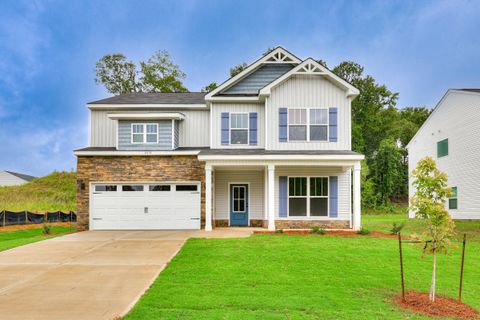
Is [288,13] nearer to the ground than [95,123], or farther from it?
farther from it

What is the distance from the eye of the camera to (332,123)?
55.4 ft

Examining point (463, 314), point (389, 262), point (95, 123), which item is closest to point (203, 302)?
point (463, 314)

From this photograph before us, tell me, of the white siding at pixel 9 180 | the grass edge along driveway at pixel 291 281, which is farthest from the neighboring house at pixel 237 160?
the white siding at pixel 9 180

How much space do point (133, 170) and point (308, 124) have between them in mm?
8035

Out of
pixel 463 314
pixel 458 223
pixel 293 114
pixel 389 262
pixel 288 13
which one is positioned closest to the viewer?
pixel 463 314

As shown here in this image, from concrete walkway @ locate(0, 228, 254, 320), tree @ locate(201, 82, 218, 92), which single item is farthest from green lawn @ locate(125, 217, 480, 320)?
tree @ locate(201, 82, 218, 92)

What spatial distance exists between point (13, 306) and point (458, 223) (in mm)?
21652

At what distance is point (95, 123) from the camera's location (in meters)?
19.0

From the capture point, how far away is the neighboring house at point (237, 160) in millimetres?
16734

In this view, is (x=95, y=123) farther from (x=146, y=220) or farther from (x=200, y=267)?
(x=200, y=267)

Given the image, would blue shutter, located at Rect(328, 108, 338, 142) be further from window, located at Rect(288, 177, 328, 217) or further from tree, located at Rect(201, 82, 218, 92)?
tree, located at Rect(201, 82, 218, 92)

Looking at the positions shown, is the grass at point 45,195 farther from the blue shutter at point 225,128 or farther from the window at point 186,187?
the blue shutter at point 225,128

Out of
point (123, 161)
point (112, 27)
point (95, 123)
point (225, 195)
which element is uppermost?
point (112, 27)

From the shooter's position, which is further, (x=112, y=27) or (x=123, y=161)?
(x=112, y=27)
